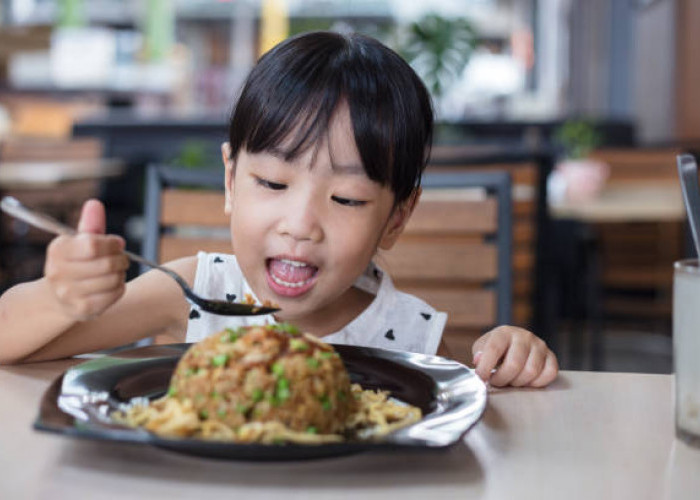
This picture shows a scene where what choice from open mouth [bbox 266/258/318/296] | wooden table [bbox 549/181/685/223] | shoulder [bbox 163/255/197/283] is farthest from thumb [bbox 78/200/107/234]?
wooden table [bbox 549/181/685/223]

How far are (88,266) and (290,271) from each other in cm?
34

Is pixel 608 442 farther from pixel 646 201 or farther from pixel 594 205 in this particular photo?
pixel 646 201

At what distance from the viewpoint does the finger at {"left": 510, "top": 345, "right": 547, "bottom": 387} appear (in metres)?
0.90

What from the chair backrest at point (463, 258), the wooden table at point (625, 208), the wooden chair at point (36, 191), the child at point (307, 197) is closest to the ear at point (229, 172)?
the child at point (307, 197)

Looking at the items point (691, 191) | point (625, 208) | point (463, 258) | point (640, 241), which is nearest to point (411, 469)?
point (691, 191)

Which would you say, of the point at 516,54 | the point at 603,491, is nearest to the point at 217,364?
the point at 603,491

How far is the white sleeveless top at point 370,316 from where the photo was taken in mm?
1243

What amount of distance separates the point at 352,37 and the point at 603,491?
29.2 inches

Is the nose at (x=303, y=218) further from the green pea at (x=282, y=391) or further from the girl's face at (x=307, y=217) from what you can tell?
the green pea at (x=282, y=391)

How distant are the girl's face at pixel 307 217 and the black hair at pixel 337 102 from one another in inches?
0.7

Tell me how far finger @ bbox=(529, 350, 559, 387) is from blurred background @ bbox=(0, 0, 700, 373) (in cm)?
64

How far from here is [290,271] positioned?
40.1 inches

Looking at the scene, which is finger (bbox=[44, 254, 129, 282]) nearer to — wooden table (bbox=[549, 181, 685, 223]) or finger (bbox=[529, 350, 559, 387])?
finger (bbox=[529, 350, 559, 387])

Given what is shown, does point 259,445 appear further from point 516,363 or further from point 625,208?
point 625,208
